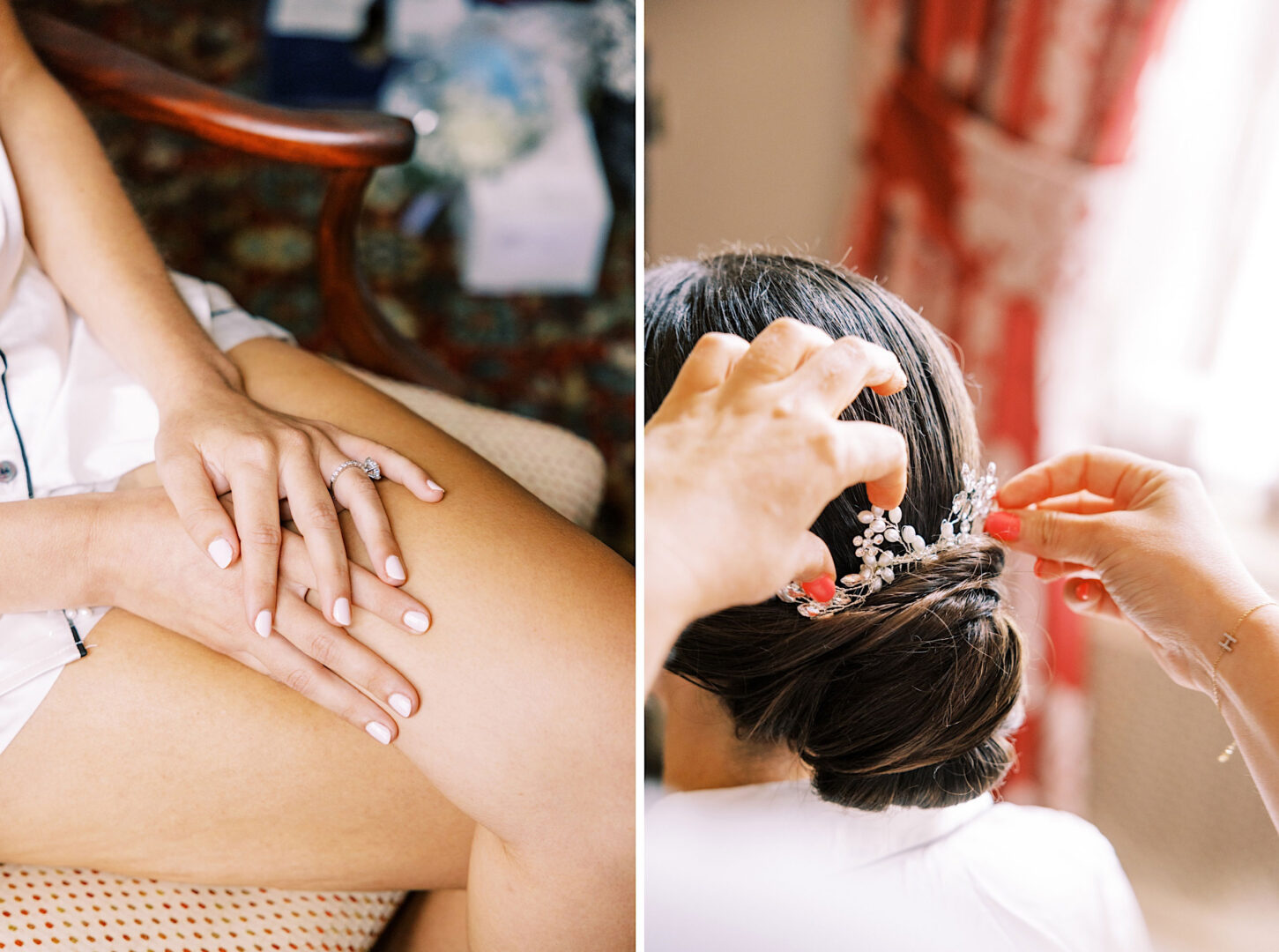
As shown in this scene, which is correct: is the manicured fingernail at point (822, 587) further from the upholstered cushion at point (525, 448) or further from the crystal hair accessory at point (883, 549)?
the upholstered cushion at point (525, 448)

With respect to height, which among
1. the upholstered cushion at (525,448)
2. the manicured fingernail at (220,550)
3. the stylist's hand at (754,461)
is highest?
the stylist's hand at (754,461)

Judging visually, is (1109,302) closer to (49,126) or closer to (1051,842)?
(1051,842)

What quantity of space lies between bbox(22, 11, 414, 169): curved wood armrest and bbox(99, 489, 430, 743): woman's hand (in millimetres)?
432

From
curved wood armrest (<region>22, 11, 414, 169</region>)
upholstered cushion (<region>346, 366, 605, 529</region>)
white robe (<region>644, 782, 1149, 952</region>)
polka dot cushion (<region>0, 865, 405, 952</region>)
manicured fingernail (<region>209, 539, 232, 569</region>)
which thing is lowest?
polka dot cushion (<region>0, 865, 405, 952</region>)

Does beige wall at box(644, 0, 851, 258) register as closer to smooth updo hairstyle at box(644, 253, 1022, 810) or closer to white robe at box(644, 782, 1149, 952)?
smooth updo hairstyle at box(644, 253, 1022, 810)

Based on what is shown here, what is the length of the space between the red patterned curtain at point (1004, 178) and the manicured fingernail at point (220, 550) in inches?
17.0

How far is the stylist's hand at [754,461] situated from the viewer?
1.61ft

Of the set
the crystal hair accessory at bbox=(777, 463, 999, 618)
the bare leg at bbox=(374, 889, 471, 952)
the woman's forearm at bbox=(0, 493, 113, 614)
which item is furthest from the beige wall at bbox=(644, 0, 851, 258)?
the bare leg at bbox=(374, 889, 471, 952)

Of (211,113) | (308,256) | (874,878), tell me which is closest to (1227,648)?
(874,878)

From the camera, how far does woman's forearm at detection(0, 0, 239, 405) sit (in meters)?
0.69

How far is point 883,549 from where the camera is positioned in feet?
1.75

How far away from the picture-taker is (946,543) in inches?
21.5

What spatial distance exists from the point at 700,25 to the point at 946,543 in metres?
0.35

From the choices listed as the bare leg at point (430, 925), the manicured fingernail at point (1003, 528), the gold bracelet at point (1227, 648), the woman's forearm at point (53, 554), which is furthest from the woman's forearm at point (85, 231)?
the gold bracelet at point (1227, 648)
